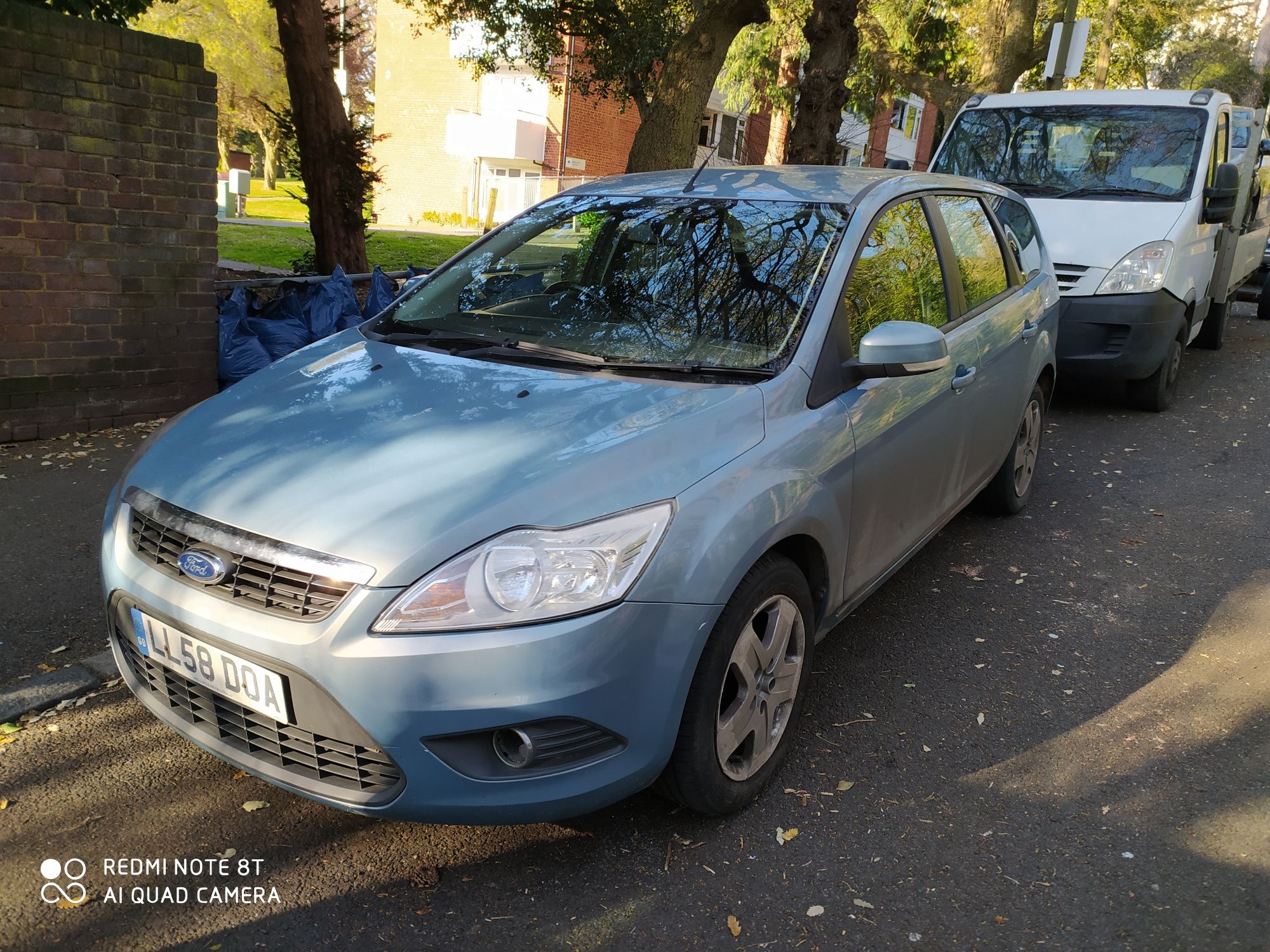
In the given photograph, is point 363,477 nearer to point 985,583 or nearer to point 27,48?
point 985,583

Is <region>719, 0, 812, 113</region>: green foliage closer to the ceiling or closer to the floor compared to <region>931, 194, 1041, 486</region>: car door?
closer to the ceiling

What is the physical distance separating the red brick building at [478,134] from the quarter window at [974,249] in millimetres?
24768

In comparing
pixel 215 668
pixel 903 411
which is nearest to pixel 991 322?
pixel 903 411

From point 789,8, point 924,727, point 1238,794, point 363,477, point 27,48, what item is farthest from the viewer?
point 789,8

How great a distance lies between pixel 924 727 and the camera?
346 cm

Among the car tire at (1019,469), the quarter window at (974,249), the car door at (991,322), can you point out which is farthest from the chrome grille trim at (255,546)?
the car tire at (1019,469)

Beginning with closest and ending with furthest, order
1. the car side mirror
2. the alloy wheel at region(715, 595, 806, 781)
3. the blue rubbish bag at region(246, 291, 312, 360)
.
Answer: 1. the alloy wheel at region(715, 595, 806, 781)
2. the car side mirror
3. the blue rubbish bag at region(246, 291, 312, 360)

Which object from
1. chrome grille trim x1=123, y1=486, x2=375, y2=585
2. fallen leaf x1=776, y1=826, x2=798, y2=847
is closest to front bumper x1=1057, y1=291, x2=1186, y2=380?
fallen leaf x1=776, y1=826, x2=798, y2=847

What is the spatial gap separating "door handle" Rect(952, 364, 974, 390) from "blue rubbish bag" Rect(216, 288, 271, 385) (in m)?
4.47

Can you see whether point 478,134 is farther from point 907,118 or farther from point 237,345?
point 237,345

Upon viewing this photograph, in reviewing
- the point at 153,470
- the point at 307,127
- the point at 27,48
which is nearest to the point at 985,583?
the point at 153,470

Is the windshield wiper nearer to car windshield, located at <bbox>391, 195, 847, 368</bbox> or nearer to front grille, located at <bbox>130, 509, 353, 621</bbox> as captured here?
car windshield, located at <bbox>391, 195, 847, 368</bbox>

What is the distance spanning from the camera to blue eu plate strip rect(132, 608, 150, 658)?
2662 millimetres

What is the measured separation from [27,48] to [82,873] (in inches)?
186
